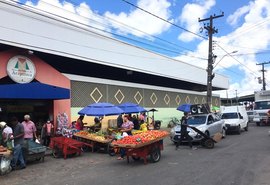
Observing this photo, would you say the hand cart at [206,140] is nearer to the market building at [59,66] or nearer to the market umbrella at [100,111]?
the market umbrella at [100,111]

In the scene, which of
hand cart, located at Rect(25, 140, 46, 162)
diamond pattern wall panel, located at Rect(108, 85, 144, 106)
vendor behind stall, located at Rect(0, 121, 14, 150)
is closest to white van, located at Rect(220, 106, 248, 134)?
diamond pattern wall panel, located at Rect(108, 85, 144, 106)

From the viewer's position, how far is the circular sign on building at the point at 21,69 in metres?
17.7

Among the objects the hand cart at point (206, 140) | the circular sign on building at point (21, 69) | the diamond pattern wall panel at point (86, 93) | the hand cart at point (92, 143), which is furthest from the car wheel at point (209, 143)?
the circular sign on building at point (21, 69)

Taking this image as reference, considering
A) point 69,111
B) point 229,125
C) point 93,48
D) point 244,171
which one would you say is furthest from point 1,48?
point 229,125

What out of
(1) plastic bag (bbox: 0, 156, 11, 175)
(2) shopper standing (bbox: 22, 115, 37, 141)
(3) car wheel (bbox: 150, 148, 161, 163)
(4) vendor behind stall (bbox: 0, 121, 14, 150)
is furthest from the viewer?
(2) shopper standing (bbox: 22, 115, 37, 141)

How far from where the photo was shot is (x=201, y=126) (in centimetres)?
1911

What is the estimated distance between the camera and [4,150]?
1137 centimetres

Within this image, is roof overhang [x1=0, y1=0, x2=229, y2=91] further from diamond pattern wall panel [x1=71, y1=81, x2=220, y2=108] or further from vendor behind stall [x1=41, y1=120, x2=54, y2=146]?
vendor behind stall [x1=41, y1=120, x2=54, y2=146]

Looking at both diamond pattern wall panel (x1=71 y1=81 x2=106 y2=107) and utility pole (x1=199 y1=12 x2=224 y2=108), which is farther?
utility pole (x1=199 y1=12 x2=224 y2=108)

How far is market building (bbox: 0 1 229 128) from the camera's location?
17359 millimetres

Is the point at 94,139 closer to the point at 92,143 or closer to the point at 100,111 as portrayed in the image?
the point at 92,143

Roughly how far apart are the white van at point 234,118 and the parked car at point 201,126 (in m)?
4.22

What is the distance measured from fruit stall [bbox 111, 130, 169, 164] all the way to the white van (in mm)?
14013

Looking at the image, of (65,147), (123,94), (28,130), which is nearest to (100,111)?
(65,147)
